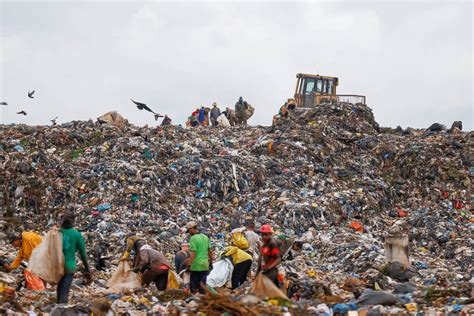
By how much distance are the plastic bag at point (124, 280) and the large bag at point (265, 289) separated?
2.57 metres

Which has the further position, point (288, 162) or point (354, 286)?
point (288, 162)

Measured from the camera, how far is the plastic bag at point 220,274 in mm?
10266

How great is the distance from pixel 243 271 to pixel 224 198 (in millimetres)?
7773

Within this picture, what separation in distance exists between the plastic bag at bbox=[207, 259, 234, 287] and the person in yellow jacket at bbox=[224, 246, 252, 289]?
0.09m

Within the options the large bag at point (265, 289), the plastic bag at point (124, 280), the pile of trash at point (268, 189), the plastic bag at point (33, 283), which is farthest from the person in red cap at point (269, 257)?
the plastic bag at point (33, 283)

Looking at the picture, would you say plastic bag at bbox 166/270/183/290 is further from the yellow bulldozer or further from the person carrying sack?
the yellow bulldozer

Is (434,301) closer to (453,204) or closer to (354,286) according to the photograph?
(354,286)

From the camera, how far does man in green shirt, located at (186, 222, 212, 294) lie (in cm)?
932

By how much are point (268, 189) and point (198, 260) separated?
9.03 metres

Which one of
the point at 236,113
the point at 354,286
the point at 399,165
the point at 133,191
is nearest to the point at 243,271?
the point at 354,286

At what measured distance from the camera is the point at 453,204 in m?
18.5

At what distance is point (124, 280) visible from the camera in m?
10.2

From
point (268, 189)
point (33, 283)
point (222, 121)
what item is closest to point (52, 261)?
point (33, 283)

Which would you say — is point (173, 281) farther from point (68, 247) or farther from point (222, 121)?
point (222, 121)
